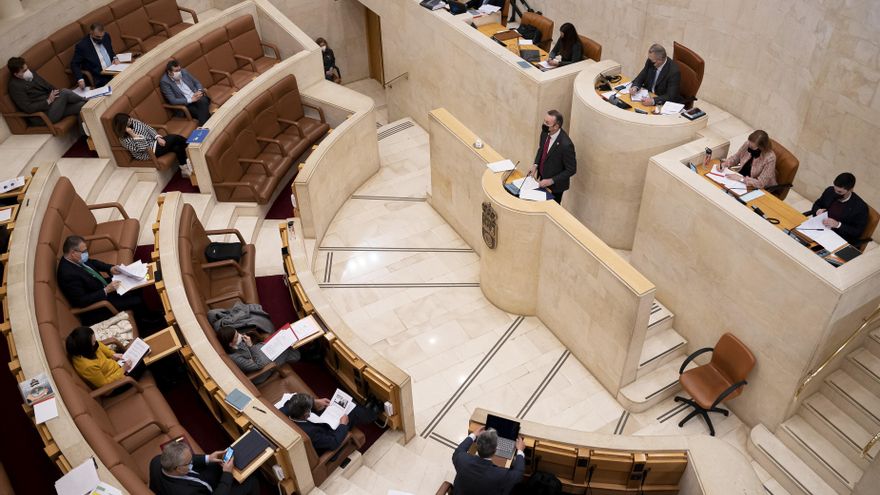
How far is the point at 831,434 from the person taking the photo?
6395 mm

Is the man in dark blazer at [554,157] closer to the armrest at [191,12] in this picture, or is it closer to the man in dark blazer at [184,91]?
the man in dark blazer at [184,91]

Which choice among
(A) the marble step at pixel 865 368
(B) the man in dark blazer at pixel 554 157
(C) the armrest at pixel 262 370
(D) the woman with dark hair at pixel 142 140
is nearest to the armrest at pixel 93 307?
(C) the armrest at pixel 262 370

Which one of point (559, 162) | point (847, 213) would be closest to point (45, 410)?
point (559, 162)

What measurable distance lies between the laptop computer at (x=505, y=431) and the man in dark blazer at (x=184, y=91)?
20.0 ft

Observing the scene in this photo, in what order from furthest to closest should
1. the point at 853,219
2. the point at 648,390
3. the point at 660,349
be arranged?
1. the point at 660,349
2. the point at 648,390
3. the point at 853,219

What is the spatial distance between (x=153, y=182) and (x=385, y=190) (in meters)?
3.12

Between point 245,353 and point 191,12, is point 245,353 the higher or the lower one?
the lower one

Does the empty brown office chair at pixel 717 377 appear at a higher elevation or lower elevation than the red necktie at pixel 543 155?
lower

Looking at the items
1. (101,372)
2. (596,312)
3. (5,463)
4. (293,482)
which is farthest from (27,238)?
(596,312)

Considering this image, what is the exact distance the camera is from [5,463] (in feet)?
17.0

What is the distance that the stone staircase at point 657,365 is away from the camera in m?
7.00

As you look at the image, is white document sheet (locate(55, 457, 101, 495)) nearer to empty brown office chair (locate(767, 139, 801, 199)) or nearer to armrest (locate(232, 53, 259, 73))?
empty brown office chair (locate(767, 139, 801, 199))

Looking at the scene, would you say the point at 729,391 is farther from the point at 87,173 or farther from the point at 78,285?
the point at 87,173

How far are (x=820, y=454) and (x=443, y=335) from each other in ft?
12.8
